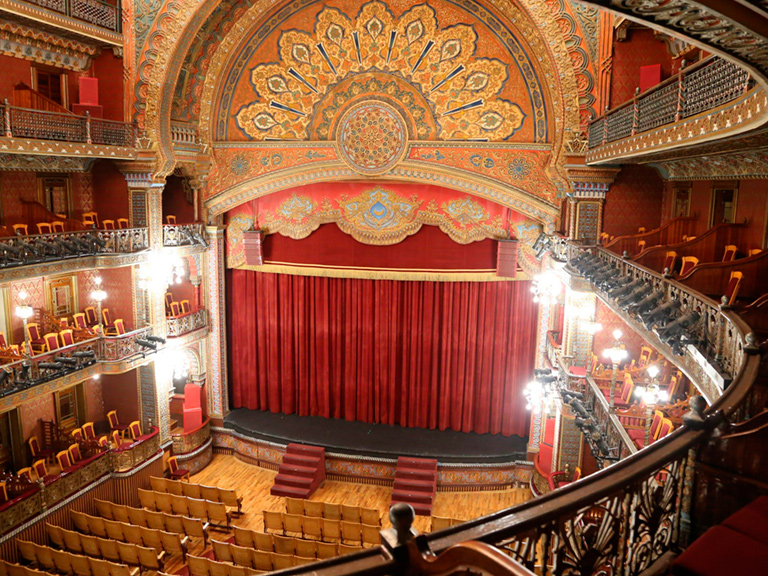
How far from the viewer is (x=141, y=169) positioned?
47.5 ft

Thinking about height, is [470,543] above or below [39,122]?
below

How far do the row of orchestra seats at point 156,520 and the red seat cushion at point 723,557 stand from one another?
10765 millimetres

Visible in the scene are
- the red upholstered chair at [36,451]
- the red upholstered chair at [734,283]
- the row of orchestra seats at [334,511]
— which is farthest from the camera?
the red upholstered chair at [36,451]

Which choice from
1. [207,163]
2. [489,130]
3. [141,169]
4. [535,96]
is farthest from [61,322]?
[535,96]

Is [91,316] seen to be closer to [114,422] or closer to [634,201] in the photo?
[114,422]

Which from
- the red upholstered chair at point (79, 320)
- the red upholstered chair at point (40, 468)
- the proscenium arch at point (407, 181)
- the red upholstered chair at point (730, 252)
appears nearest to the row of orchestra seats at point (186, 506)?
the red upholstered chair at point (40, 468)

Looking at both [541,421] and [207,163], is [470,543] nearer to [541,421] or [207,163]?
[541,421]

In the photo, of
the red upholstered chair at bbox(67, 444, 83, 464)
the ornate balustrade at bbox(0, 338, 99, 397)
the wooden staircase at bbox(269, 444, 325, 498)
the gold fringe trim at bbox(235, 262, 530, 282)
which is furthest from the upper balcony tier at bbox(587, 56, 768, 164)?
the red upholstered chair at bbox(67, 444, 83, 464)

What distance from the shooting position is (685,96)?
284 inches

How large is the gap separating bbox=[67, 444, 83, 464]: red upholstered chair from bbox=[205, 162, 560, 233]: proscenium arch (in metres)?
6.59

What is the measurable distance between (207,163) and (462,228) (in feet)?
21.9

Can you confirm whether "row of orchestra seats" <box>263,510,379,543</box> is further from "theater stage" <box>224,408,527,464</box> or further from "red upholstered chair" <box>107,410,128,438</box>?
"red upholstered chair" <box>107,410,128,438</box>

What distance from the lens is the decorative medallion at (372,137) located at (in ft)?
47.3

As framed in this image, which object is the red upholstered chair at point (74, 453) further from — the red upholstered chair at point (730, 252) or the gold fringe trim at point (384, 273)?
the red upholstered chair at point (730, 252)
